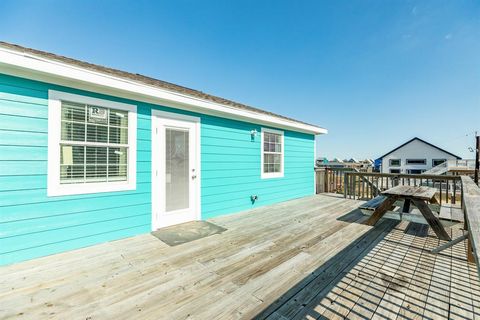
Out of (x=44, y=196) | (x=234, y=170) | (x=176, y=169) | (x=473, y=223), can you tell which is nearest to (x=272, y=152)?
(x=234, y=170)

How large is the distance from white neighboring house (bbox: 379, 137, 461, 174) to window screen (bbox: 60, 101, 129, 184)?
3464cm

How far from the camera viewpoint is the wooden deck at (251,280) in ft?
5.26

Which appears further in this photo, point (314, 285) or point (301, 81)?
point (301, 81)

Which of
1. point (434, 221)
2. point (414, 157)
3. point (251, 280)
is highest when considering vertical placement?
point (414, 157)

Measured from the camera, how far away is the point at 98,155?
302 centimetres

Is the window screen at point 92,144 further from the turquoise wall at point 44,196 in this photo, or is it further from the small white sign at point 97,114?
the turquoise wall at point 44,196

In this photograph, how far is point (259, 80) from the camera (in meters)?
10.2

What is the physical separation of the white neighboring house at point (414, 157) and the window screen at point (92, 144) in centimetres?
3464

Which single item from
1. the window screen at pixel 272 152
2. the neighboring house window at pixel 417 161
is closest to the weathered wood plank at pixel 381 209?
the window screen at pixel 272 152

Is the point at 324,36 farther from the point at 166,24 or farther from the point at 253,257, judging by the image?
the point at 253,257

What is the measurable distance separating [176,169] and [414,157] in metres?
34.0

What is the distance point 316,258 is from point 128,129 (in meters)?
3.37

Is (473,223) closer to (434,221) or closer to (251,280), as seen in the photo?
(251,280)

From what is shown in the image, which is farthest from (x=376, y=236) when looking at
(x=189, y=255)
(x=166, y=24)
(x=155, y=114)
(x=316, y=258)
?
(x=166, y=24)
